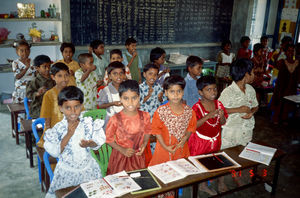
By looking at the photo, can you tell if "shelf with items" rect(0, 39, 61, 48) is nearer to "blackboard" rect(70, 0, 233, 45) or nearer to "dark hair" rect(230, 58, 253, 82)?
"blackboard" rect(70, 0, 233, 45)

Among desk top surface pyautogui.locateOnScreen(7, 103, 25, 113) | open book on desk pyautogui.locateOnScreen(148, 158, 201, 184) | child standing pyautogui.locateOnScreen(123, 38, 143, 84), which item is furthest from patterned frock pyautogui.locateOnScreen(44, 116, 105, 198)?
child standing pyautogui.locateOnScreen(123, 38, 143, 84)

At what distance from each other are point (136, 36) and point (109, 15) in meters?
0.85

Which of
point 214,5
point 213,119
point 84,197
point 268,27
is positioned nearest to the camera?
point 84,197

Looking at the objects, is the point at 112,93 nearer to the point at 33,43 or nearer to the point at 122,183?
the point at 122,183

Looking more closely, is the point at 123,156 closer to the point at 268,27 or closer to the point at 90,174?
the point at 90,174

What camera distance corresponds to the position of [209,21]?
25.3ft

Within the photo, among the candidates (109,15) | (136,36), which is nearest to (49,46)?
(109,15)

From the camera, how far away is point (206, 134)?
114 inches

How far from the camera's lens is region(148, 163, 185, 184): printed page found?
2207mm

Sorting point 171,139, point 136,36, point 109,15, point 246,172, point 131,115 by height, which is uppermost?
point 109,15

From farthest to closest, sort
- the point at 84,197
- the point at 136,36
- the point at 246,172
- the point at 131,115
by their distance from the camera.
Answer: the point at 136,36, the point at 246,172, the point at 131,115, the point at 84,197

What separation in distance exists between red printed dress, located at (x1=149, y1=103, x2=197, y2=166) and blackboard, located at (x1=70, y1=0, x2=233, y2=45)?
388 cm

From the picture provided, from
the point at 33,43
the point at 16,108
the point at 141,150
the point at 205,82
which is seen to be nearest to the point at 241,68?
the point at 205,82

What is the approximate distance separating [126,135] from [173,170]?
50 cm
